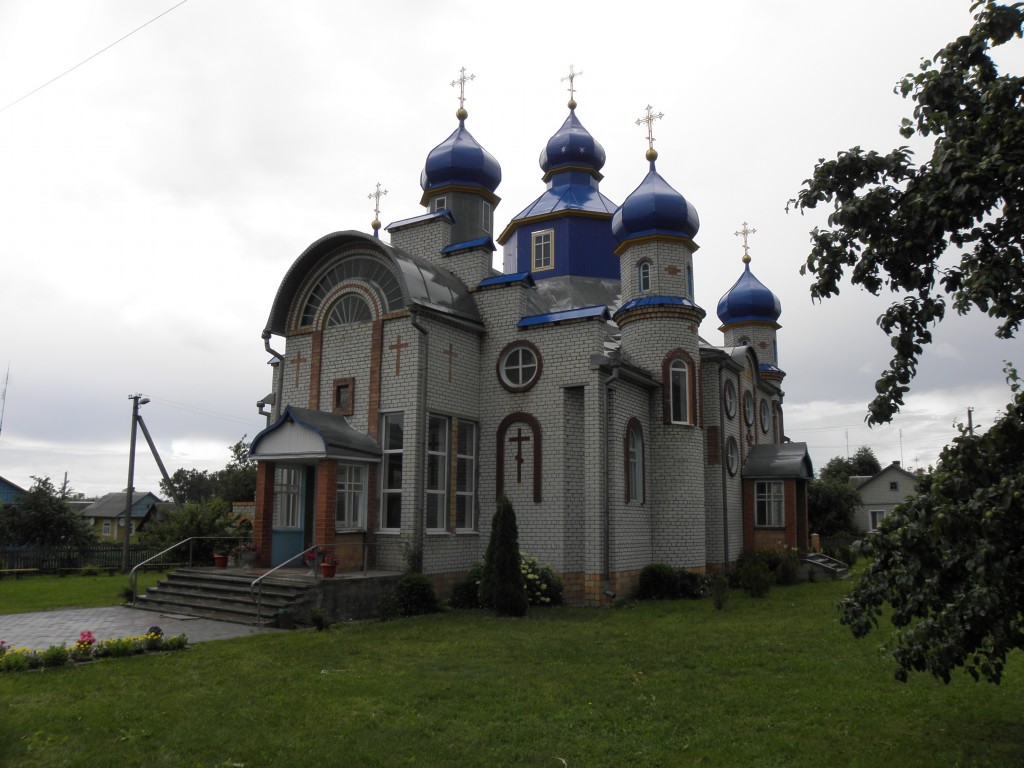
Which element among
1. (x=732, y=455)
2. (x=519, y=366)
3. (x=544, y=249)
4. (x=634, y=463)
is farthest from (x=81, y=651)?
(x=732, y=455)

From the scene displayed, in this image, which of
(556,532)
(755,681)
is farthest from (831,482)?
(755,681)

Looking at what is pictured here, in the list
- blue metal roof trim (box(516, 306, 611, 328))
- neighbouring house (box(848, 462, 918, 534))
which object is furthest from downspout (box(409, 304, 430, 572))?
neighbouring house (box(848, 462, 918, 534))

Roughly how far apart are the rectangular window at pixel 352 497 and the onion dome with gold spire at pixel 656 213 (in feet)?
26.2

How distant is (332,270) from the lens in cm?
1562

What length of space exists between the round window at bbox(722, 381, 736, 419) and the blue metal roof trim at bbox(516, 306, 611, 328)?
5.74m

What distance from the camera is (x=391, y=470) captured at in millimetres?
14148

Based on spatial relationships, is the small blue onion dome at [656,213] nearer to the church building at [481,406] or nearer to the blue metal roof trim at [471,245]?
the church building at [481,406]

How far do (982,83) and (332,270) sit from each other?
488 inches

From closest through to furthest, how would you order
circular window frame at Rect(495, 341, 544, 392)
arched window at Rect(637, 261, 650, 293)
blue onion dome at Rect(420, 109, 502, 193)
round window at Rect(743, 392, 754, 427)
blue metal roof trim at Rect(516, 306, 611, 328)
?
blue metal roof trim at Rect(516, 306, 611, 328)
circular window frame at Rect(495, 341, 544, 392)
arched window at Rect(637, 261, 650, 293)
blue onion dome at Rect(420, 109, 502, 193)
round window at Rect(743, 392, 754, 427)

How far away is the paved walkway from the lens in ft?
32.3

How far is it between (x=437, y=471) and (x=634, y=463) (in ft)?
13.6

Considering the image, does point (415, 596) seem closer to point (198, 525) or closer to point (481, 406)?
point (481, 406)

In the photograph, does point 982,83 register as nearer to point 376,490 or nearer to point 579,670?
point 579,670

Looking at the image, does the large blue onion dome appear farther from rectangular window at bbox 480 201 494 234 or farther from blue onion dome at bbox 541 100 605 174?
blue onion dome at bbox 541 100 605 174
